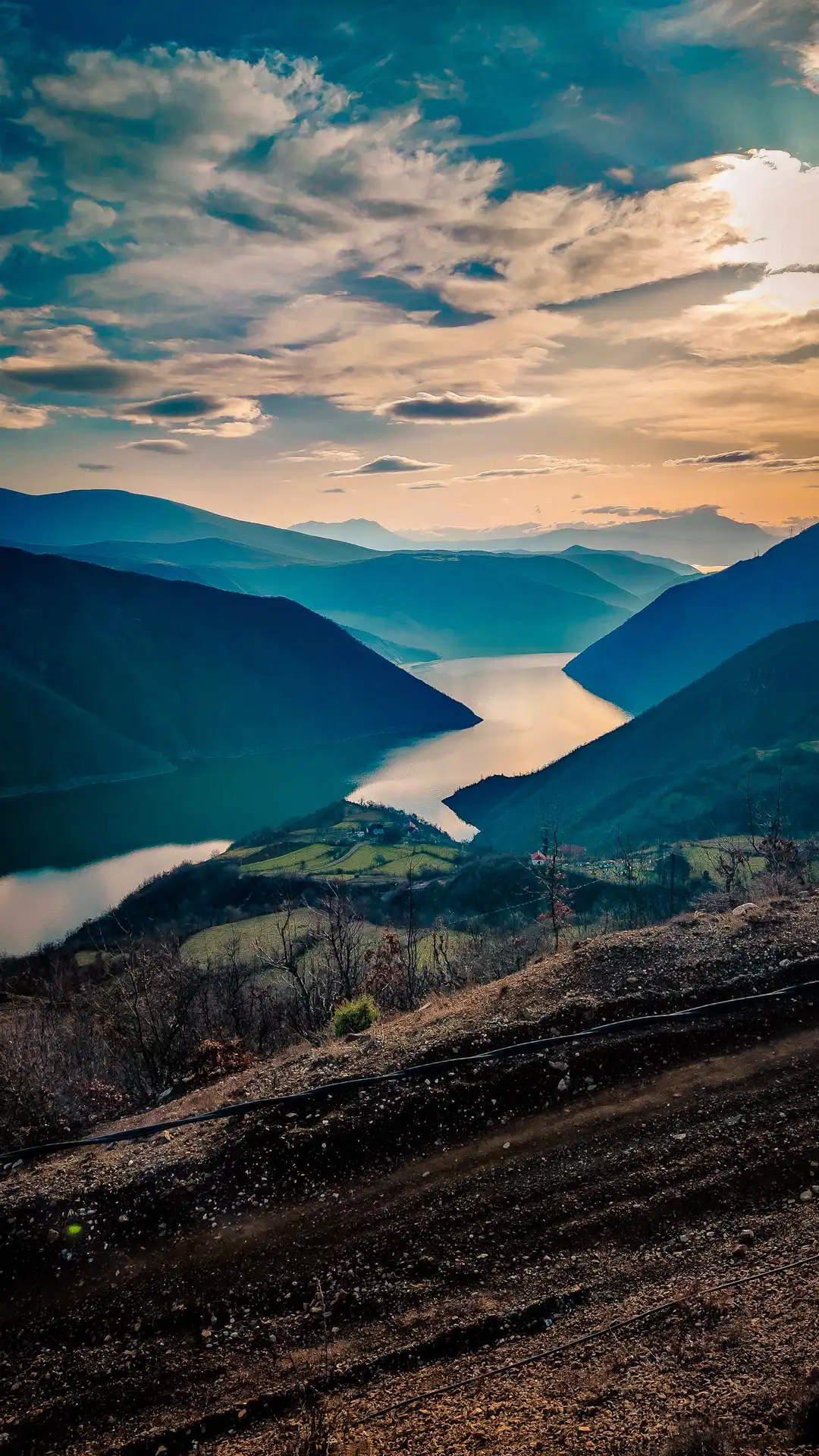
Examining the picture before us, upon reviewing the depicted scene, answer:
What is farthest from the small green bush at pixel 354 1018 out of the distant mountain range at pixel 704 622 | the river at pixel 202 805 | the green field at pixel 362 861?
the distant mountain range at pixel 704 622

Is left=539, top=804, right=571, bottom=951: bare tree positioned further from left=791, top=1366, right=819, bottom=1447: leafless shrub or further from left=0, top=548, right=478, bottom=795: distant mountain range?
left=0, top=548, right=478, bottom=795: distant mountain range

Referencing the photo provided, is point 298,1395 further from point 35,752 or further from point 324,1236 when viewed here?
point 35,752

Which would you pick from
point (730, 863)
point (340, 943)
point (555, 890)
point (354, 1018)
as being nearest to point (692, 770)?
point (730, 863)

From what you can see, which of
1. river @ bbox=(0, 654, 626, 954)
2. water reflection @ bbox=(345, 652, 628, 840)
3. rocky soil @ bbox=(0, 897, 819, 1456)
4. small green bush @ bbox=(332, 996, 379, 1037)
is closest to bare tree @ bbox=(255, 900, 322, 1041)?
small green bush @ bbox=(332, 996, 379, 1037)

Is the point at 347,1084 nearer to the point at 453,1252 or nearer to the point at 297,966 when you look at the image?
the point at 453,1252

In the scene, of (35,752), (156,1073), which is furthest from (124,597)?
(156,1073)

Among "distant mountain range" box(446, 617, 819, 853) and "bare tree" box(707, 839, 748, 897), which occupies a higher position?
"distant mountain range" box(446, 617, 819, 853)
